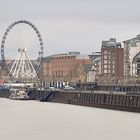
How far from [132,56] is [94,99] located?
74670mm

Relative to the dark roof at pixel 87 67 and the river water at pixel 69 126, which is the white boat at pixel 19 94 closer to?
the river water at pixel 69 126

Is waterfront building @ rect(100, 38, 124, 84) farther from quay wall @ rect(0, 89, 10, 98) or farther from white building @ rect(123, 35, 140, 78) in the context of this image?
quay wall @ rect(0, 89, 10, 98)

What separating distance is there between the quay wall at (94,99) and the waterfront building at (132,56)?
42.8 meters

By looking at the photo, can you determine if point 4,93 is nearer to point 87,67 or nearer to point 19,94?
point 19,94

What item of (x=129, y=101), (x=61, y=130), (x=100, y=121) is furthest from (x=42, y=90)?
(x=61, y=130)

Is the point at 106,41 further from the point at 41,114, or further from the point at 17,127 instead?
the point at 17,127

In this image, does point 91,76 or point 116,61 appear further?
point 91,76

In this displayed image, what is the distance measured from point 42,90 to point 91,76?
78234 millimetres

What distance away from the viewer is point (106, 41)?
628ft

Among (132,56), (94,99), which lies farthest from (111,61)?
(94,99)

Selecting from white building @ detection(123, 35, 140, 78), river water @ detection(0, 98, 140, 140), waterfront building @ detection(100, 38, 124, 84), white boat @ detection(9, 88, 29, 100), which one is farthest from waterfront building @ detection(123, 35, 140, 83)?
river water @ detection(0, 98, 140, 140)

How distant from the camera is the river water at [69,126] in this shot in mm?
51719

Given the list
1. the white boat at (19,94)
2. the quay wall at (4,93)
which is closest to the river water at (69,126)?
the white boat at (19,94)

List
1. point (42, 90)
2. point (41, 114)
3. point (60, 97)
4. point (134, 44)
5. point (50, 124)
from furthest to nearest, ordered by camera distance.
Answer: point (134, 44), point (42, 90), point (60, 97), point (41, 114), point (50, 124)
